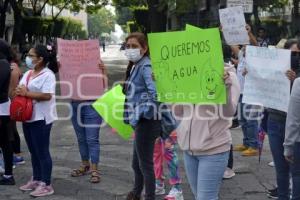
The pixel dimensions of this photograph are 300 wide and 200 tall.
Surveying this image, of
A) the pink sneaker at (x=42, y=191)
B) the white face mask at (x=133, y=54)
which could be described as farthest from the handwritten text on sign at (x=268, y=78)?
the pink sneaker at (x=42, y=191)

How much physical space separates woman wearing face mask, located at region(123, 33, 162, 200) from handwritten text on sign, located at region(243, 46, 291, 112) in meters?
0.86

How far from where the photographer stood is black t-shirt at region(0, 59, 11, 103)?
229 inches

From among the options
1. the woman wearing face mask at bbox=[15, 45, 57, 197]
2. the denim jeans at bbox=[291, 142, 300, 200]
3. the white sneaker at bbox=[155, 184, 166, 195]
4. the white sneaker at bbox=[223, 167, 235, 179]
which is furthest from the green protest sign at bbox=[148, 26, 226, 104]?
the white sneaker at bbox=[223, 167, 235, 179]

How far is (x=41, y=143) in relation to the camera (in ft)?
18.9

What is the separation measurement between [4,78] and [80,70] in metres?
0.91

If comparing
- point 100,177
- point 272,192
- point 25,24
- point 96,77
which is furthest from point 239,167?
point 25,24

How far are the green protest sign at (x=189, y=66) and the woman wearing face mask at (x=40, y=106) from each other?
193cm

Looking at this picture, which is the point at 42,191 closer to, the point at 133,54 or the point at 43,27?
the point at 133,54

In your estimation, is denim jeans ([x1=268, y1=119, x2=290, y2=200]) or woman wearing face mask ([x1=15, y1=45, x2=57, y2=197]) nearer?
denim jeans ([x1=268, y1=119, x2=290, y2=200])

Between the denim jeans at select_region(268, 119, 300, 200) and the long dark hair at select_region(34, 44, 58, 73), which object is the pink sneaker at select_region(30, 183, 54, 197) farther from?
the denim jeans at select_region(268, 119, 300, 200)

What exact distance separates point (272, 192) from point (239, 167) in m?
1.34

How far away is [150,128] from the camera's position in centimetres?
493

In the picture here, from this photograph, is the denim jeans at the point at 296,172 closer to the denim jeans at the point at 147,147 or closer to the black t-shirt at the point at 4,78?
the denim jeans at the point at 147,147

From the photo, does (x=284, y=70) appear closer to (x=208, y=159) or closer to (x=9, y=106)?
(x=208, y=159)
